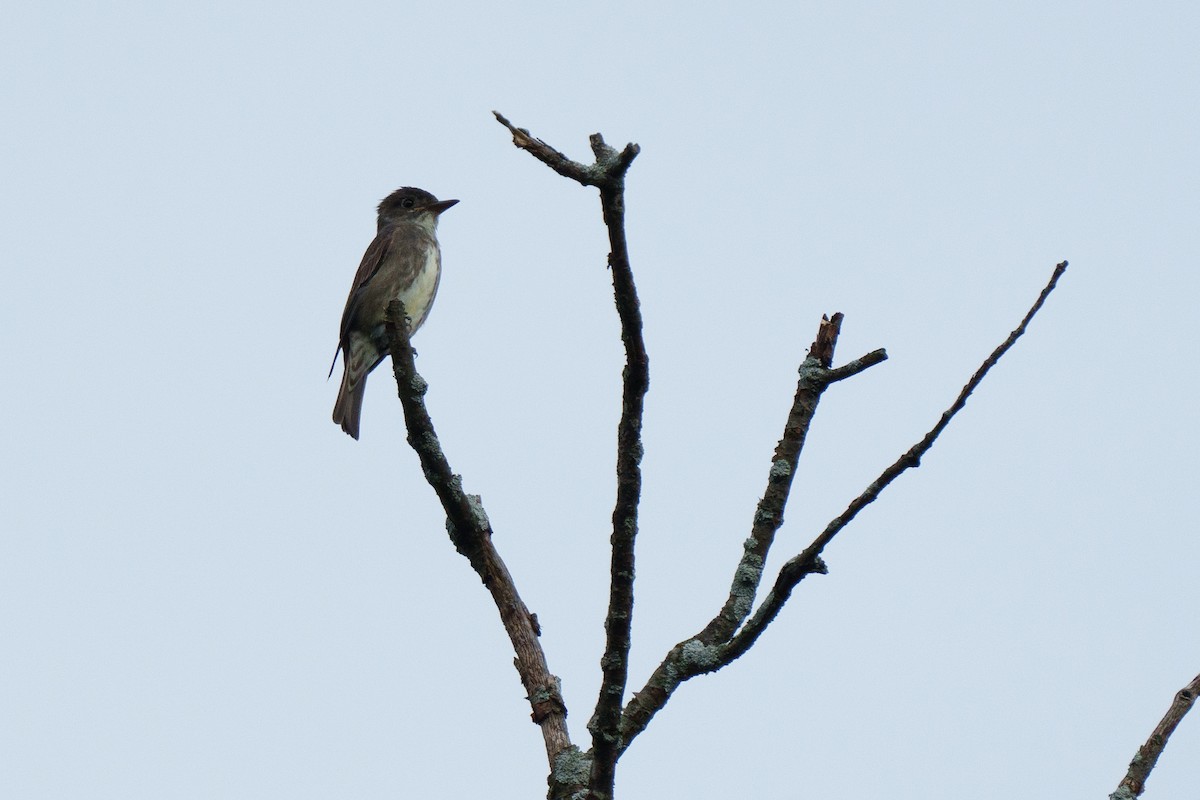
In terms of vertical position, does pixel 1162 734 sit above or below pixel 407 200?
below

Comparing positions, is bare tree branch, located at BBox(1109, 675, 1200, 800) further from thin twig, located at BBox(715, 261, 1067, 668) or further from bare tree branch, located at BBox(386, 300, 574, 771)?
bare tree branch, located at BBox(386, 300, 574, 771)

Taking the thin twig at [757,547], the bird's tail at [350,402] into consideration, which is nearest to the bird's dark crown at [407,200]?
the bird's tail at [350,402]

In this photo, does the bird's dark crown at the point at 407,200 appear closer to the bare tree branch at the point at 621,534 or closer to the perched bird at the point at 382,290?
the perched bird at the point at 382,290

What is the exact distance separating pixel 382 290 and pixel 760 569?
534 cm

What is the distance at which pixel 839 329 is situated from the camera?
3576 millimetres

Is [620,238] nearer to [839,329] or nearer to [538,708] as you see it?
[839,329]

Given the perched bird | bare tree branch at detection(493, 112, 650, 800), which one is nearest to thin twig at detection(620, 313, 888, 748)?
bare tree branch at detection(493, 112, 650, 800)

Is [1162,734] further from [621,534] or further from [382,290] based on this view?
[382,290]

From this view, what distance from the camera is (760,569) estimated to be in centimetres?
347

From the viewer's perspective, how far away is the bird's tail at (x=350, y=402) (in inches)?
289

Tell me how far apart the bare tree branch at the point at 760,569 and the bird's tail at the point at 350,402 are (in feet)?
13.3

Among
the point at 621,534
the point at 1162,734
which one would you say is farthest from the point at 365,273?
the point at 1162,734

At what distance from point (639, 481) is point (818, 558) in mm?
412

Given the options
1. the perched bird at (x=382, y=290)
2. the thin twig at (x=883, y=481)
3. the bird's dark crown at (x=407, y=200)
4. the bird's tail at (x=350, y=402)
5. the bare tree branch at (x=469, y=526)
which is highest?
the bird's dark crown at (x=407, y=200)
